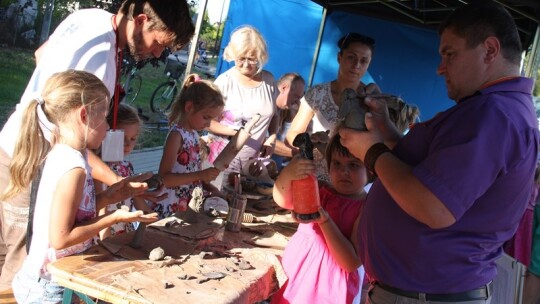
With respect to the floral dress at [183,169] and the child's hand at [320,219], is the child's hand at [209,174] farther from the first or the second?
the child's hand at [320,219]

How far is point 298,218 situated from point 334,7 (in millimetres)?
6744

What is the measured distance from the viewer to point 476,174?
1.50 m

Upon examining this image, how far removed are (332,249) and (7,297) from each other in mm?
1518

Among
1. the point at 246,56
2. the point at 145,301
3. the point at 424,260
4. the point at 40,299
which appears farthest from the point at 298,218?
the point at 246,56

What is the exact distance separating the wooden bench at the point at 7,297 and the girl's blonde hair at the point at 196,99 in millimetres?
1475

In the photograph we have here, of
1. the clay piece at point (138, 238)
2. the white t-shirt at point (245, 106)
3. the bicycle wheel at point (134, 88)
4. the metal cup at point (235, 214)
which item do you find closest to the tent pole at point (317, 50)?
the bicycle wheel at point (134, 88)

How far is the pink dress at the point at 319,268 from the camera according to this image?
2.41 metres

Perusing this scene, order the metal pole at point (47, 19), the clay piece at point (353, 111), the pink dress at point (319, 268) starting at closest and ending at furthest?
the clay piece at point (353, 111) → the pink dress at point (319, 268) → the metal pole at point (47, 19)

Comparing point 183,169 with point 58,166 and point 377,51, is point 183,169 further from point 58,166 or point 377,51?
point 377,51

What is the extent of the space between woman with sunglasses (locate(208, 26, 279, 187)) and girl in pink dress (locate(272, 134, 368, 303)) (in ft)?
5.29

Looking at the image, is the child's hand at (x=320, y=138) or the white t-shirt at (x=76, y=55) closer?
the white t-shirt at (x=76, y=55)

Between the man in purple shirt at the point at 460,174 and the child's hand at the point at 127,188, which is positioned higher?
the man in purple shirt at the point at 460,174

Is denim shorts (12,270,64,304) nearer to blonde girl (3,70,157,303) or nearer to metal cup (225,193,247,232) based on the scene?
blonde girl (3,70,157,303)

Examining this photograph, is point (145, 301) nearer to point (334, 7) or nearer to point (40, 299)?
point (40, 299)
